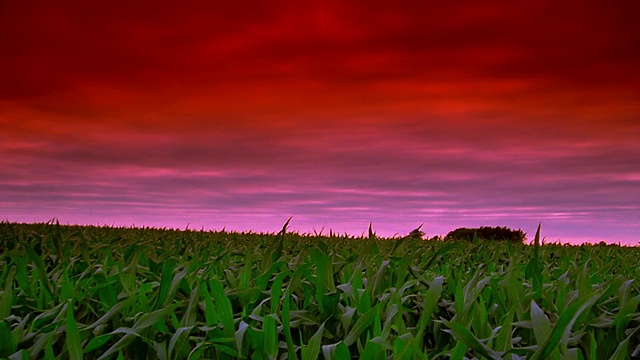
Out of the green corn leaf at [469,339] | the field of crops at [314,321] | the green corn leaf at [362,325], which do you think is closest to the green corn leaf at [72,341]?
the field of crops at [314,321]

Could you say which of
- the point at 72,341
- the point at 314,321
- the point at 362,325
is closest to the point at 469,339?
the point at 362,325

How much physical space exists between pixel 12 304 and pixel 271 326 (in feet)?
4.82

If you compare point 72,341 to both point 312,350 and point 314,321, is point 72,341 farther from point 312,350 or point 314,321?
point 314,321

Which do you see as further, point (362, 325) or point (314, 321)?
point (314, 321)

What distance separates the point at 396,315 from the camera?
2.29 m

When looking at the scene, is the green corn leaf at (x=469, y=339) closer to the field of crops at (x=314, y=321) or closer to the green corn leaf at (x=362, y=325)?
the field of crops at (x=314, y=321)

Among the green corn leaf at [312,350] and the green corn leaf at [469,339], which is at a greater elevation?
the green corn leaf at [469,339]

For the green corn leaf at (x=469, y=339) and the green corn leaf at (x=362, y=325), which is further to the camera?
the green corn leaf at (x=362, y=325)

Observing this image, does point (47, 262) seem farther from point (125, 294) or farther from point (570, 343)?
point (570, 343)

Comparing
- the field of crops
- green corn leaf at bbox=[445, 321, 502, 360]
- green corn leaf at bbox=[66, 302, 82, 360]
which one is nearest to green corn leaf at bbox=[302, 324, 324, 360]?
the field of crops

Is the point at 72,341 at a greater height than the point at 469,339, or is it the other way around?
the point at 469,339

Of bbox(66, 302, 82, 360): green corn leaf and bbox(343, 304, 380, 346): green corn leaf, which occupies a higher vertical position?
bbox(343, 304, 380, 346): green corn leaf

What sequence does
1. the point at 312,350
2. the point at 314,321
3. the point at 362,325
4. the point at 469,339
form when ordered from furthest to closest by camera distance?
1. the point at 314,321
2. the point at 362,325
3. the point at 312,350
4. the point at 469,339

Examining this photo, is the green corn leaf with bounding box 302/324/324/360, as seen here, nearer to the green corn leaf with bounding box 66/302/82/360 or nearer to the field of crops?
the field of crops
